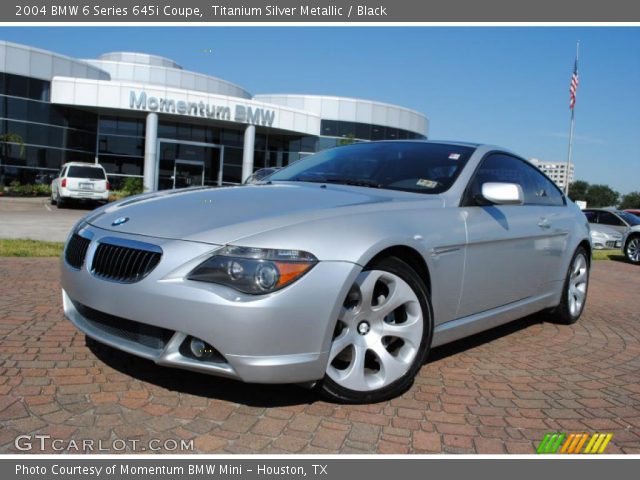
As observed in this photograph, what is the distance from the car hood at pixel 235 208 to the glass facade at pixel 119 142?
91.2 ft

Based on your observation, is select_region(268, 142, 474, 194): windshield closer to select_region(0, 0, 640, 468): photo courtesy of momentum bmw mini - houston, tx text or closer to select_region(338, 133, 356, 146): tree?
select_region(0, 0, 640, 468): photo courtesy of momentum bmw mini - houston, tx text

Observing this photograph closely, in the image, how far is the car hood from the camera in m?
2.73

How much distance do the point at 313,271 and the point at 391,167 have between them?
1.61 m

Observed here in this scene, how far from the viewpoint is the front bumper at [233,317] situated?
A: 99.5 inches

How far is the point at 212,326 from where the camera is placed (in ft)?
8.32

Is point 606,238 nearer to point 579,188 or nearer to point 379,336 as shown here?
point 379,336

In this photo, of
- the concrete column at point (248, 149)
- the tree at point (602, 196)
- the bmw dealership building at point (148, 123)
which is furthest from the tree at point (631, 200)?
the concrete column at point (248, 149)

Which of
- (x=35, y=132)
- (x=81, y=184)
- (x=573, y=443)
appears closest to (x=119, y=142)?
(x=35, y=132)

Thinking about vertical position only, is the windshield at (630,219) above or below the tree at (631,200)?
below

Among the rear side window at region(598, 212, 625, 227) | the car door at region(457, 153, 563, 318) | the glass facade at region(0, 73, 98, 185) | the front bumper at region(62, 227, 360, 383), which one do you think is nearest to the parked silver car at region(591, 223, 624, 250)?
the rear side window at region(598, 212, 625, 227)

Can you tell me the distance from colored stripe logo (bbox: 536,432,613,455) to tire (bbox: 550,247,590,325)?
2438mm

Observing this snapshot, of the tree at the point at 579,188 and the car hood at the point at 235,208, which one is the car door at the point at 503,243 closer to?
the car hood at the point at 235,208
